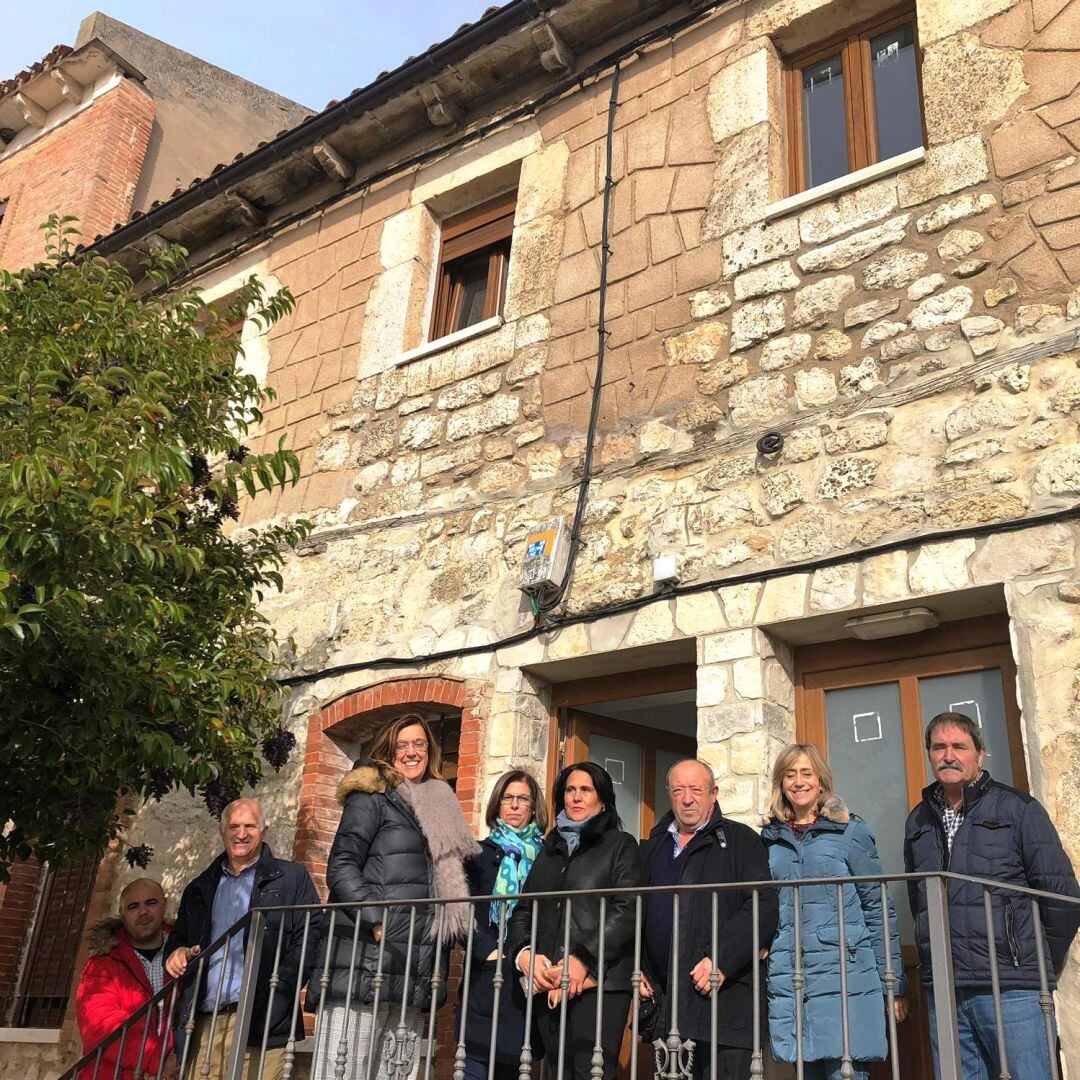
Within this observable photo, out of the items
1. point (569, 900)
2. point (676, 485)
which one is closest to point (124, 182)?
point (676, 485)

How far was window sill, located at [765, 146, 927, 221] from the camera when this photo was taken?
4.98 metres

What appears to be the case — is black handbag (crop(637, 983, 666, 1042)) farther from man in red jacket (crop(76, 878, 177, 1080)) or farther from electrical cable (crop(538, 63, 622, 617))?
electrical cable (crop(538, 63, 622, 617))

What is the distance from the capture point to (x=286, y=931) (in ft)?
13.8

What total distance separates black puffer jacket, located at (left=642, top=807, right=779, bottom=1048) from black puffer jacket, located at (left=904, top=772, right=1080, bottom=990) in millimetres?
491

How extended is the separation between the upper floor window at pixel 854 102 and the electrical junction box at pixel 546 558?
2.09m

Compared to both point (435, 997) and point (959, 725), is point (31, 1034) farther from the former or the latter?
point (959, 725)

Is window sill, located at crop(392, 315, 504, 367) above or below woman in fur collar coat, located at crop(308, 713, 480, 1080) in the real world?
above

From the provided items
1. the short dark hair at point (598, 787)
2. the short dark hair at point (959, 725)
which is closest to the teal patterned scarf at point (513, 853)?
the short dark hair at point (598, 787)

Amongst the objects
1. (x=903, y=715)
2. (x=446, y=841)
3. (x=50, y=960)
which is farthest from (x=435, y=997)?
(x=50, y=960)

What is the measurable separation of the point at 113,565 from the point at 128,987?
5.94 ft

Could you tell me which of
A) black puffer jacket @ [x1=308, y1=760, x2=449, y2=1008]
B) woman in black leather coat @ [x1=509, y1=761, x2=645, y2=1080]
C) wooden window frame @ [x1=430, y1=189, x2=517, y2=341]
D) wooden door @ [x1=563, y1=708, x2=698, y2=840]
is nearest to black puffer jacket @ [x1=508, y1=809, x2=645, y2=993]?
woman in black leather coat @ [x1=509, y1=761, x2=645, y2=1080]

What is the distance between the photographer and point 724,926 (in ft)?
11.4

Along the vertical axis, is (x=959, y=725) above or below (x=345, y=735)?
below

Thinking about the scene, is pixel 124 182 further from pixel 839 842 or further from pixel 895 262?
pixel 839 842
